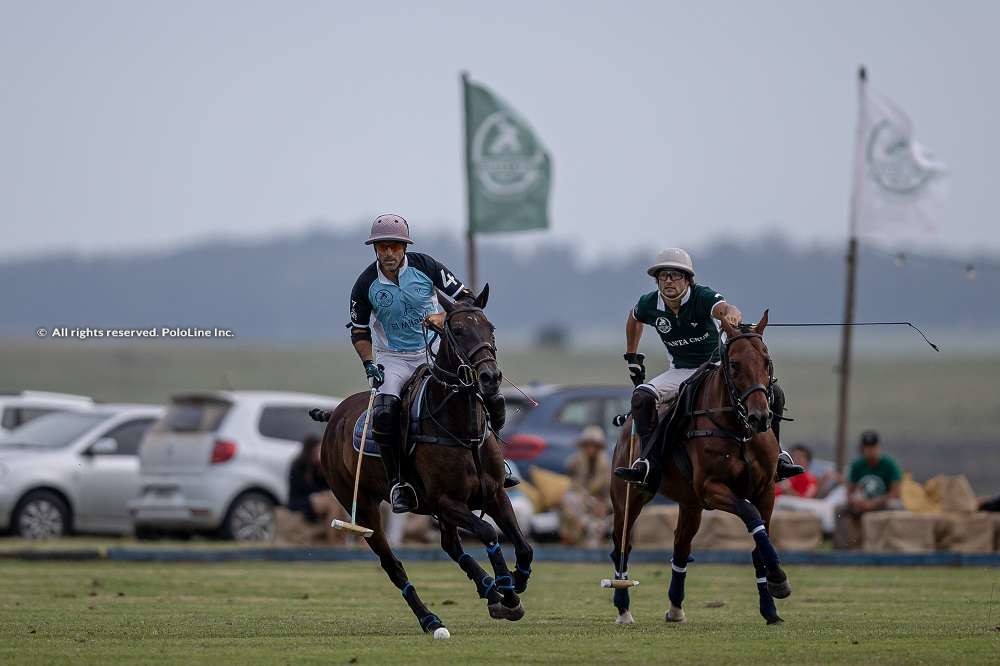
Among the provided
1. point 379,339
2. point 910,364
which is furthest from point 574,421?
point 910,364

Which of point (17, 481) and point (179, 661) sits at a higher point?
point (179, 661)

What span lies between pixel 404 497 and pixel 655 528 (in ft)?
31.1

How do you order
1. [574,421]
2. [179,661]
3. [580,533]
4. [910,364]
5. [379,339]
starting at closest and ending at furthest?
[179,661] → [379,339] → [580,533] → [574,421] → [910,364]

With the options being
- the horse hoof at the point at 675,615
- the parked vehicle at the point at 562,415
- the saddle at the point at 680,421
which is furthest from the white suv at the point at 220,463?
the horse hoof at the point at 675,615

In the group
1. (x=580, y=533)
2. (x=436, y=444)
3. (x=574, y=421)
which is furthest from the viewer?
(x=574, y=421)

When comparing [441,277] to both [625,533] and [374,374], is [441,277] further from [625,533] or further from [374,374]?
[625,533]

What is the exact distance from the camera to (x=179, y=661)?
37.2ft

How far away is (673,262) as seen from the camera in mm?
14430

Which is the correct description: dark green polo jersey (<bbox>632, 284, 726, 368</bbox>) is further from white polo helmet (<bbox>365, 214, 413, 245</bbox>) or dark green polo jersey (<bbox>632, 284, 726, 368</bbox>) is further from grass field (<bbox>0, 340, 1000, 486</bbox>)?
grass field (<bbox>0, 340, 1000, 486</bbox>)

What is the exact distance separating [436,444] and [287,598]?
3920 millimetres

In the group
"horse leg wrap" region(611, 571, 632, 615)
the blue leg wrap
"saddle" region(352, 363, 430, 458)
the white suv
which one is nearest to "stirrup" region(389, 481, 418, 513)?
"saddle" region(352, 363, 430, 458)

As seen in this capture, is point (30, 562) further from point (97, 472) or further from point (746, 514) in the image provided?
point (746, 514)

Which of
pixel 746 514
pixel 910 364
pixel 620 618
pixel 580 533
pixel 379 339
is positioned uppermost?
pixel 379 339

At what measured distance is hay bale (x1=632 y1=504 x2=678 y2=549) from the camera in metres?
22.9
